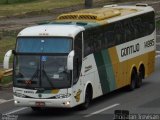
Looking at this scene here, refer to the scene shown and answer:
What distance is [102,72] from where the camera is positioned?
2483cm

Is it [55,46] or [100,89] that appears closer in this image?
[55,46]

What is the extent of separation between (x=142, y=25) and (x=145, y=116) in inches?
310

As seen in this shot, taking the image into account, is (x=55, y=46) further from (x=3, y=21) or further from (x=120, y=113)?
(x=3, y=21)

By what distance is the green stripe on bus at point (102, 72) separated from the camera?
24.5 m

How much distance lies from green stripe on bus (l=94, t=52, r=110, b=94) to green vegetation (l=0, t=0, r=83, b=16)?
1285 inches

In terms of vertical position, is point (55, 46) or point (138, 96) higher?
point (55, 46)

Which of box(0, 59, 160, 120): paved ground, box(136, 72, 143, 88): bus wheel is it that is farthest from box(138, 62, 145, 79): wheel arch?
box(0, 59, 160, 120): paved ground

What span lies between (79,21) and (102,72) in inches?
78.9

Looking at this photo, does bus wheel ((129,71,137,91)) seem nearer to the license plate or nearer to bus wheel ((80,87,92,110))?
bus wheel ((80,87,92,110))

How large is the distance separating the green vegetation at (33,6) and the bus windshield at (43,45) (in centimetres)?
3440

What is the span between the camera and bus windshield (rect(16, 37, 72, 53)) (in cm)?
2227

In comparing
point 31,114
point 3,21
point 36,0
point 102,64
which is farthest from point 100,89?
point 36,0

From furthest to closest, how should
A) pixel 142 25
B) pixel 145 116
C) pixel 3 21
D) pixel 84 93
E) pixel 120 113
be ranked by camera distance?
pixel 3 21, pixel 142 25, pixel 84 93, pixel 145 116, pixel 120 113

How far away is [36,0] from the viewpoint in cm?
6912
